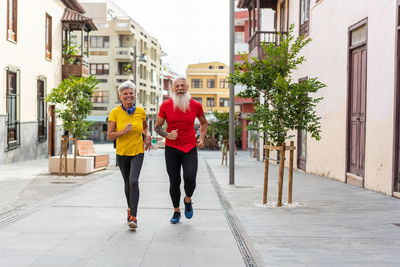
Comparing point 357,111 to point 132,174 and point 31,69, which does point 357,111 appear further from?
point 31,69

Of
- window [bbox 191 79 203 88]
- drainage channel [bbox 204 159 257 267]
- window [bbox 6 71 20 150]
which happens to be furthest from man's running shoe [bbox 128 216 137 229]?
window [bbox 191 79 203 88]

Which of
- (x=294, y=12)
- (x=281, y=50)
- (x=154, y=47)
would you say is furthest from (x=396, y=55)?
(x=154, y=47)

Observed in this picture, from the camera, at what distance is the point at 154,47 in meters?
81.3

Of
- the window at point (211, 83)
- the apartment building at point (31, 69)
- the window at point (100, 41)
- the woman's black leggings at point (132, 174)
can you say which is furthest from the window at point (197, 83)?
the woman's black leggings at point (132, 174)

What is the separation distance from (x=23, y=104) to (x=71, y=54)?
7917 mm

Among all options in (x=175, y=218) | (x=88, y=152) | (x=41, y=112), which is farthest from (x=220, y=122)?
(x=175, y=218)

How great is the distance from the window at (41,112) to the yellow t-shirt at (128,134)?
62.6ft

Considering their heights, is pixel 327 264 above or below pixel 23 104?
below

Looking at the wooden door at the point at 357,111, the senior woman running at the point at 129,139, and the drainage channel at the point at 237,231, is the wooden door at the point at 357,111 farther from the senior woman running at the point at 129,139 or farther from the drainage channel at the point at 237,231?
the senior woman running at the point at 129,139

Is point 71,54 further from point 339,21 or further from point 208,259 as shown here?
point 208,259

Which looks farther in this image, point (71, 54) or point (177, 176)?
point (71, 54)

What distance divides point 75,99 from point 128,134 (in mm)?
8242

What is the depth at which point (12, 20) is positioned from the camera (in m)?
21.5

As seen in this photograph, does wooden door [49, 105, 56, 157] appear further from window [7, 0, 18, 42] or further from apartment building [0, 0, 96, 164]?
window [7, 0, 18, 42]
